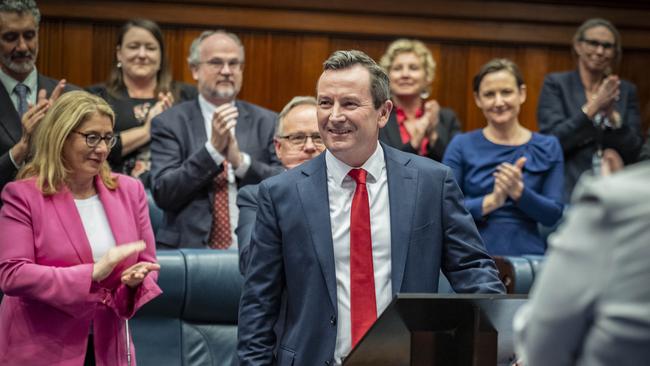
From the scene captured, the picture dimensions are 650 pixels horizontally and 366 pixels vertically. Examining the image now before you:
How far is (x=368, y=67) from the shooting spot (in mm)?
2197

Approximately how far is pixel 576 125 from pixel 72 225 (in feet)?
7.30

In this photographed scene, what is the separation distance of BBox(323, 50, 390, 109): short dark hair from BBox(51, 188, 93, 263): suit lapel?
800 millimetres

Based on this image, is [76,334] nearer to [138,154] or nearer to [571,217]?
[138,154]

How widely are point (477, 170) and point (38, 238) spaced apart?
1.73m

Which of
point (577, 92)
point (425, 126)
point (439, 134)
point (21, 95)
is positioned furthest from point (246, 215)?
point (577, 92)

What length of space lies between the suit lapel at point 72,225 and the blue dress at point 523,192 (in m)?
1.47

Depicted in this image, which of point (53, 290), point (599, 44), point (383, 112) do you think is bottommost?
point (53, 290)

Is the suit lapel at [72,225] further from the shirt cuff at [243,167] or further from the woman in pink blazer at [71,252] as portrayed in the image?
the shirt cuff at [243,167]

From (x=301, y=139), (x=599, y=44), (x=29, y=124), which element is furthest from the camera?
(x=599, y=44)

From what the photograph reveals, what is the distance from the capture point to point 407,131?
13.1 feet

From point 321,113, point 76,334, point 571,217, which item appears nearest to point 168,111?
point 76,334

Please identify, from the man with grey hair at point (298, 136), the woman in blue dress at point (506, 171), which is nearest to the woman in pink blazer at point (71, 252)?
the man with grey hair at point (298, 136)

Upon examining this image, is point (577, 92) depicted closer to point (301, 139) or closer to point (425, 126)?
point (425, 126)

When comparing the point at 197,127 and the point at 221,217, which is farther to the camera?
the point at 197,127
